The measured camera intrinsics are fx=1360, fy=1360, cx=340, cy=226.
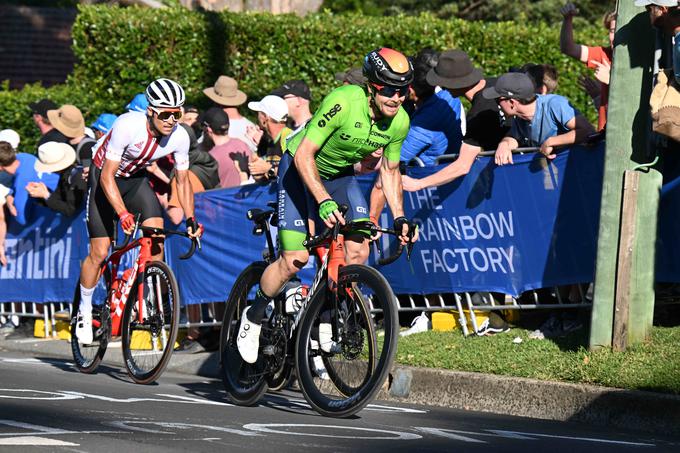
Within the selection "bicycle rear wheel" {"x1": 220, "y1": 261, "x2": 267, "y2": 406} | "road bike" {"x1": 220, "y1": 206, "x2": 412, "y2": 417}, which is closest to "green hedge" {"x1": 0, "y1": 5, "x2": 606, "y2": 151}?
"bicycle rear wheel" {"x1": 220, "y1": 261, "x2": 267, "y2": 406}

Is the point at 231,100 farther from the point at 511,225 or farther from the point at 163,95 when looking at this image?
the point at 511,225

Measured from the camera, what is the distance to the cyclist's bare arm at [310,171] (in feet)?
25.5

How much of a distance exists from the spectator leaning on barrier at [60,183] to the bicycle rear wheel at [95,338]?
282 cm

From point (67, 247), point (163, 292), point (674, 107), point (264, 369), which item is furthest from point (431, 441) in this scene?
point (67, 247)

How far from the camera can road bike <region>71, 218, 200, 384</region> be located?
10000mm

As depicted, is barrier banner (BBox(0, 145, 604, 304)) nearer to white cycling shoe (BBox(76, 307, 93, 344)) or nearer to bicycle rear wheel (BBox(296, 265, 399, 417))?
white cycling shoe (BBox(76, 307, 93, 344))

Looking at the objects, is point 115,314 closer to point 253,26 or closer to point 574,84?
point 253,26

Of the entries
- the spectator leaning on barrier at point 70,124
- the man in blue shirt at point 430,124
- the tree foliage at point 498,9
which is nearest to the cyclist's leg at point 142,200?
the man in blue shirt at point 430,124

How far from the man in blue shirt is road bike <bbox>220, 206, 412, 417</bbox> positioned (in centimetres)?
292

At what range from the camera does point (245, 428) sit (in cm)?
731

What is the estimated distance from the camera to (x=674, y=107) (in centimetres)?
860

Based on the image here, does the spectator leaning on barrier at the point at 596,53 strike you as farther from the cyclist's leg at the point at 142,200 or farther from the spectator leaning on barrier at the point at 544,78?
the cyclist's leg at the point at 142,200

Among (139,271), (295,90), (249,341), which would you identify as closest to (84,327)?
(139,271)

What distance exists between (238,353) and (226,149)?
5703 mm
